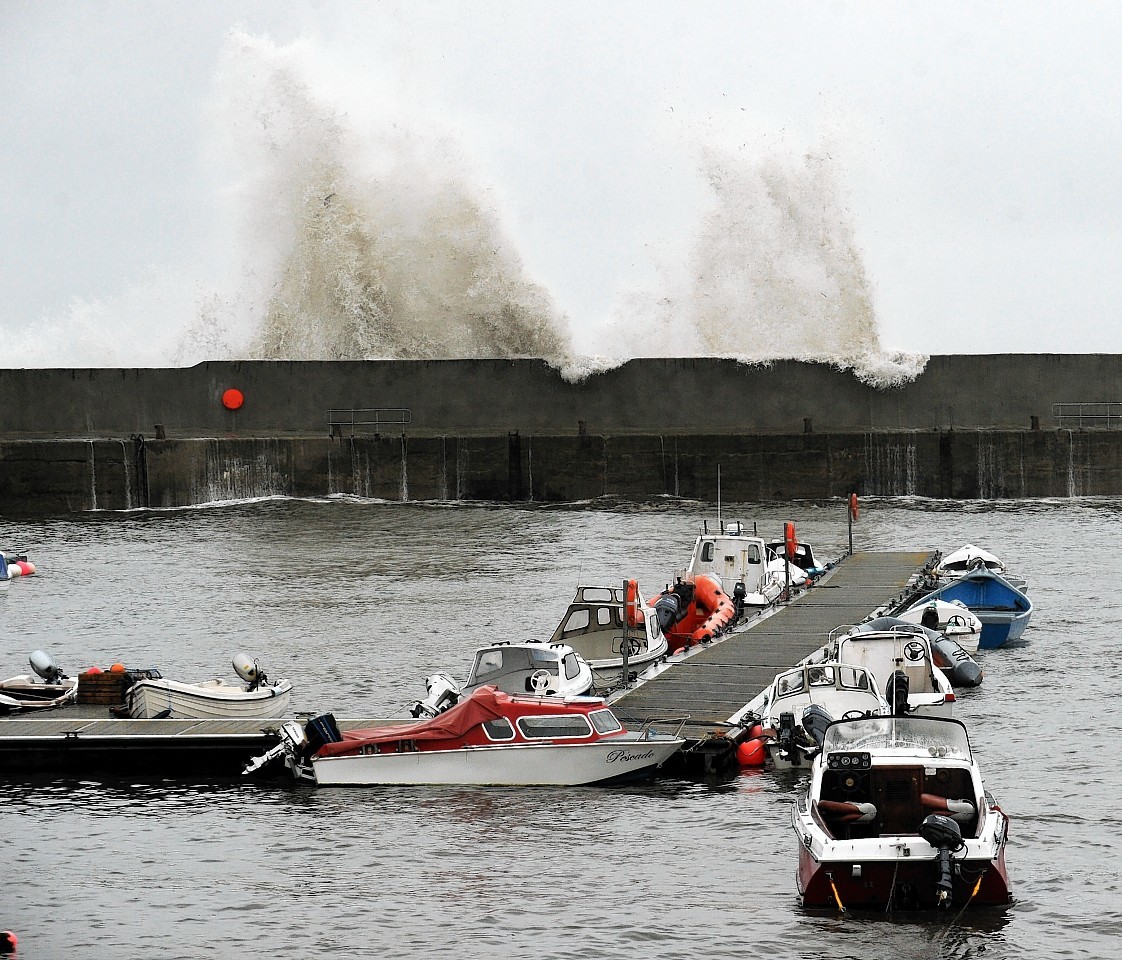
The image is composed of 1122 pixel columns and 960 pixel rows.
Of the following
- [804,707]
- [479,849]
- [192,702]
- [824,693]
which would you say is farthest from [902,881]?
[192,702]

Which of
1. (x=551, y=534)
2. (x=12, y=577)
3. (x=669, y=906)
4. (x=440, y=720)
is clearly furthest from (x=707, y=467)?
(x=669, y=906)

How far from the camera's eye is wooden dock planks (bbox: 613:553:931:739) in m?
22.4

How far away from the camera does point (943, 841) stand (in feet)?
46.6

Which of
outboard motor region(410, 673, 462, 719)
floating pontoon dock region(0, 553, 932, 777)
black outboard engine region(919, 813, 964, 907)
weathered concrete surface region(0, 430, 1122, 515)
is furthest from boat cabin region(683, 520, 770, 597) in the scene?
weathered concrete surface region(0, 430, 1122, 515)

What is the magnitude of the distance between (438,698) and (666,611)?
8294 mm

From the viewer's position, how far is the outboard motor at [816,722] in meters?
20.0

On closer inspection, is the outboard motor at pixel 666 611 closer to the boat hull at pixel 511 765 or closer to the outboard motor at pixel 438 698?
the outboard motor at pixel 438 698

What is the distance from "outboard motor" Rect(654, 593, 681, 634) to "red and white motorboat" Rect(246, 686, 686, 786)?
920 cm

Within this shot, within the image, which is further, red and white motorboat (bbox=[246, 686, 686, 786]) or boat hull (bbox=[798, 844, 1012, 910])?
red and white motorboat (bbox=[246, 686, 686, 786])

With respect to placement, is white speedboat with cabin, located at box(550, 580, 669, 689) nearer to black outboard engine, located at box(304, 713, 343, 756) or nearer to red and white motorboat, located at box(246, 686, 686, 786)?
red and white motorboat, located at box(246, 686, 686, 786)

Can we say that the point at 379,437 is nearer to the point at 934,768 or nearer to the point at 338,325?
the point at 338,325

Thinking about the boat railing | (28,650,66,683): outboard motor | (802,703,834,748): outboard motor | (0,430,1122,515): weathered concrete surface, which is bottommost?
the boat railing

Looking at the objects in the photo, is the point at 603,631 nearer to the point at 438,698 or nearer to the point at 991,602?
the point at 438,698

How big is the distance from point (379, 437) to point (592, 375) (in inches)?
330
